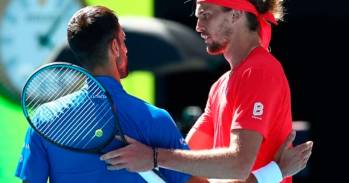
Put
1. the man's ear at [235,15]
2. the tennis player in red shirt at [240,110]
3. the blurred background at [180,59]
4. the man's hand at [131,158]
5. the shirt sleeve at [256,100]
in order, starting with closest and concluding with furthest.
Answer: the man's hand at [131,158]
the tennis player in red shirt at [240,110]
the shirt sleeve at [256,100]
the man's ear at [235,15]
the blurred background at [180,59]

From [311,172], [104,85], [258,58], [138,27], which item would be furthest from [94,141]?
[311,172]

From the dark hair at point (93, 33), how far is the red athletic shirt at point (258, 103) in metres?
0.52

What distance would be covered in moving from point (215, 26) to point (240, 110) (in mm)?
367

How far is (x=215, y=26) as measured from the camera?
12.8 feet

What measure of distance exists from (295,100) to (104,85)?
5476 mm

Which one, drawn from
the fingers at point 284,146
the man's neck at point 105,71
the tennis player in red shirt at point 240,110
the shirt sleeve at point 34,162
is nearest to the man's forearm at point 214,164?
the tennis player in red shirt at point 240,110

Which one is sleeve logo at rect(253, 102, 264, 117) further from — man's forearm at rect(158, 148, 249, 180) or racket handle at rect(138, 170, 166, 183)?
racket handle at rect(138, 170, 166, 183)

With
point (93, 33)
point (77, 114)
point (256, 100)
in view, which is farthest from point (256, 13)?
point (77, 114)

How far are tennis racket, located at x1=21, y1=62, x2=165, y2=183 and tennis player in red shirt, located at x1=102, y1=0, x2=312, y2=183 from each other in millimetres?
84

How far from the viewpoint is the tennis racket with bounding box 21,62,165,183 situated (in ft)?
11.4

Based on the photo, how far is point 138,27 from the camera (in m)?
7.66

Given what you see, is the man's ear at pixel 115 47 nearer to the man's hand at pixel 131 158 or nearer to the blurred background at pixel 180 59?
the man's hand at pixel 131 158

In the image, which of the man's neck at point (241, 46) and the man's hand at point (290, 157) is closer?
the man's hand at point (290, 157)

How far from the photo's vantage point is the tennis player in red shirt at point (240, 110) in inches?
139
